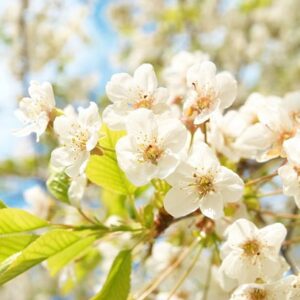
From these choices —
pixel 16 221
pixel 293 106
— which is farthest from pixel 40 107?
pixel 293 106

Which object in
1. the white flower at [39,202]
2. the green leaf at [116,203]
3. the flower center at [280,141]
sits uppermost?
the flower center at [280,141]

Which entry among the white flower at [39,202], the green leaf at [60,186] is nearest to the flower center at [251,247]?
the green leaf at [60,186]

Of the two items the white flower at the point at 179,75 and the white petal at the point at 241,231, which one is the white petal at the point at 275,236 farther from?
the white flower at the point at 179,75

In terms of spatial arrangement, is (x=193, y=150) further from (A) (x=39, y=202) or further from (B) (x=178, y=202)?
(A) (x=39, y=202)

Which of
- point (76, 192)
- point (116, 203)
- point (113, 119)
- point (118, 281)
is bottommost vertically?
point (116, 203)

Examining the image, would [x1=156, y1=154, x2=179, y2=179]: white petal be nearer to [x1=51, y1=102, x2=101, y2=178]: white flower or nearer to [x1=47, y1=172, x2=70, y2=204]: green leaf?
[x1=51, y1=102, x2=101, y2=178]: white flower

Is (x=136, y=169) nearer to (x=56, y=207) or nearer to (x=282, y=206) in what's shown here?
(x=56, y=207)

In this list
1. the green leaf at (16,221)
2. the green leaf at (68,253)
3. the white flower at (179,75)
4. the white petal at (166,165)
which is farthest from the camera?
the white flower at (179,75)
